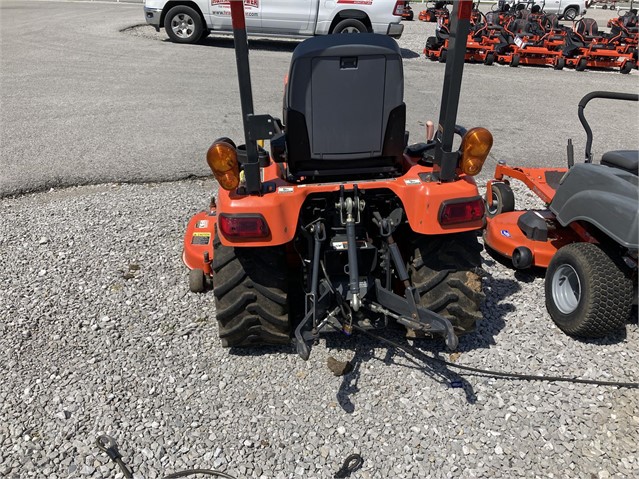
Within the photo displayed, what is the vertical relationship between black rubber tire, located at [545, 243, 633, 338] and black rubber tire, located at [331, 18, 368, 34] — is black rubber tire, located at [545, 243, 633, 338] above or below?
below

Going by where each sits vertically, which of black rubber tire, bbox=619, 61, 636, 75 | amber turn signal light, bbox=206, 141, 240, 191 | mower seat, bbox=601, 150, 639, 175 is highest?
amber turn signal light, bbox=206, 141, 240, 191

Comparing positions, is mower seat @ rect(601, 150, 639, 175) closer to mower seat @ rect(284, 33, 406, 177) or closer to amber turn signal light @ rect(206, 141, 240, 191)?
mower seat @ rect(284, 33, 406, 177)

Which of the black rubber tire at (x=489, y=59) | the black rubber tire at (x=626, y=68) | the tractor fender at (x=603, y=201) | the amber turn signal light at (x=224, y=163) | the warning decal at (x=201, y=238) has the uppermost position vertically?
the amber turn signal light at (x=224, y=163)

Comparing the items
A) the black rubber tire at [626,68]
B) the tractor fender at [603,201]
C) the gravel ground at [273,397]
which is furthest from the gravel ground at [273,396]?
the black rubber tire at [626,68]

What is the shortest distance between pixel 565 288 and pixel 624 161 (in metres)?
0.91

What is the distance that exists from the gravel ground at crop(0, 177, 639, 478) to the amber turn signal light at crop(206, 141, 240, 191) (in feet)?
3.73

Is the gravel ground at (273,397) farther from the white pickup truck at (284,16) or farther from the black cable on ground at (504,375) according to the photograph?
the white pickup truck at (284,16)

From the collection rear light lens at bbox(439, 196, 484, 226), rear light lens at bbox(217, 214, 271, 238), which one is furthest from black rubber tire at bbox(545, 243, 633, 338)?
rear light lens at bbox(217, 214, 271, 238)

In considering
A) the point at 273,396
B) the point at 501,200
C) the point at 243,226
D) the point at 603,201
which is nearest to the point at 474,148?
the point at 603,201

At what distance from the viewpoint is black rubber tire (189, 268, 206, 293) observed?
361 centimetres

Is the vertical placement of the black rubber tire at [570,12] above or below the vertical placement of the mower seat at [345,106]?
below

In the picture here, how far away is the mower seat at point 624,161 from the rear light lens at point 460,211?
48.3 inches

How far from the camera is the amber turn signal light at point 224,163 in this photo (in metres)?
2.56

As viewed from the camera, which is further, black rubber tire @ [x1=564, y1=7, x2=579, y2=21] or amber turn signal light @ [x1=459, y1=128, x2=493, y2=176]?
black rubber tire @ [x1=564, y1=7, x2=579, y2=21]
